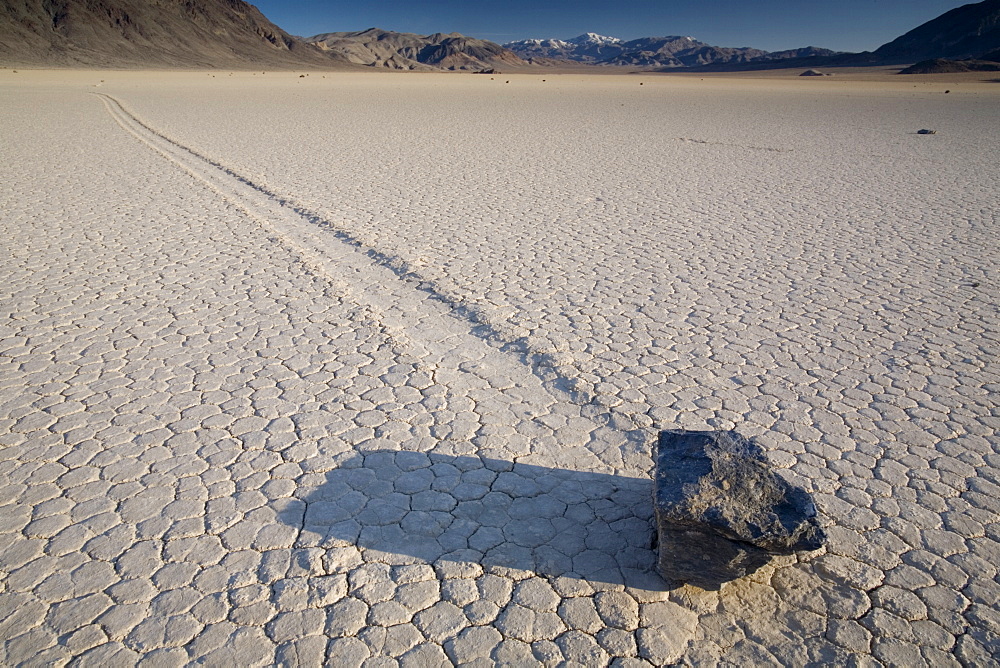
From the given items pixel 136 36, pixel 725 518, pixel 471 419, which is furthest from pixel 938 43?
pixel 725 518

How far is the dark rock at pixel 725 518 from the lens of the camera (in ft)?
7.97

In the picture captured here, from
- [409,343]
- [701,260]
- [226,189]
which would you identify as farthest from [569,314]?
[226,189]

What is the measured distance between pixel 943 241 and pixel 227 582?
8.26m

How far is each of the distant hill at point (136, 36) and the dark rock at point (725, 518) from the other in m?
88.3

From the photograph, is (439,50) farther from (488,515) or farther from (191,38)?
(488,515)

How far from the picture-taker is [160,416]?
380cm

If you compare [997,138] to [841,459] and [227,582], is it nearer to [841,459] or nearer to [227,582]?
[841,459]

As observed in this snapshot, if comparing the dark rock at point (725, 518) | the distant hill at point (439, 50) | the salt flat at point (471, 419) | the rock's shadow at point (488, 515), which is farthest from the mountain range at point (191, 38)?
the dark rock at point (725, 518)

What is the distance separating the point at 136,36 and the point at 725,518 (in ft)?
349

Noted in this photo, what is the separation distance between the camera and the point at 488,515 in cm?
308

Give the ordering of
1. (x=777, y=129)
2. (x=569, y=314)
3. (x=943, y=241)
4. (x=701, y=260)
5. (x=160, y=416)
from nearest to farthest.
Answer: (x=160, y=416) → (x=569, y=314) → (x=701, y=260) → (x=943, y=241) → (x=777, y=129)

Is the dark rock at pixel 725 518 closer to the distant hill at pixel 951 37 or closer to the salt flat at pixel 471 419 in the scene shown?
the salt flat at pixel 471 419

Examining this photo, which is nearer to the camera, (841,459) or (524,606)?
(524,606)

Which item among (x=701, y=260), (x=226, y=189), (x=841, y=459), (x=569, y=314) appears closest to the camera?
(x=841, y=459)
